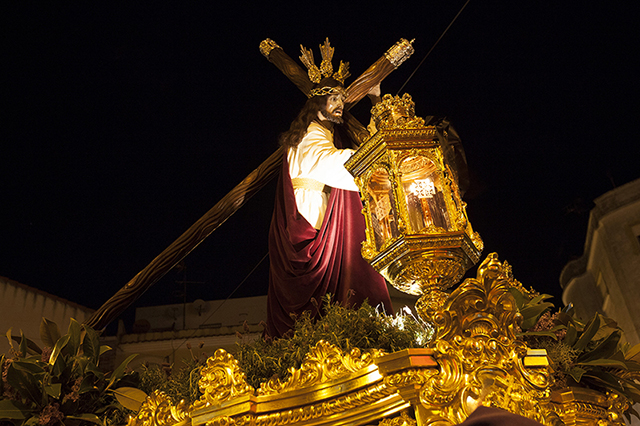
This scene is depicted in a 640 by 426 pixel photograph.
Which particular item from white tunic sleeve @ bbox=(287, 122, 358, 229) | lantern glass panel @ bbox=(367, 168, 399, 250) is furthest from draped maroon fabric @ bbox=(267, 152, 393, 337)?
lantern glass panel @ bbox=(367, 168, 399, 250)

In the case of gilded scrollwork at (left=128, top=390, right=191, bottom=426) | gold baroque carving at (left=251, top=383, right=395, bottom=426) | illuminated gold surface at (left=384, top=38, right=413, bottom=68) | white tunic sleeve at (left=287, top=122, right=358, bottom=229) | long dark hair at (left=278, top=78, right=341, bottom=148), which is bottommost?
gold baroque carving at (left=251, top=383, right=395, bottom=426)

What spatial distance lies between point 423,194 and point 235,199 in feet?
6.22

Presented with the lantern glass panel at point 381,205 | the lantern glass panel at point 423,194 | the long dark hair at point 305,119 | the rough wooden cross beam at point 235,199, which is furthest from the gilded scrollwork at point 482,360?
the rough wooden cross beam at point 235,199

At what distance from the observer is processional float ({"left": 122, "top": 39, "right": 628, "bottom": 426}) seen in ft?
6.30

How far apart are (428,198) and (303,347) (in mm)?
1003

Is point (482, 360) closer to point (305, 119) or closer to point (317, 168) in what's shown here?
point (317, 168)

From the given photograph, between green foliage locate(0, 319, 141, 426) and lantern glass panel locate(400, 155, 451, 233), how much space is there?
1.71m

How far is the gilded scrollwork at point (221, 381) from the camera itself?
2.28m

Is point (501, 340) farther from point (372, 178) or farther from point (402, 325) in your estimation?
point (372, 178)

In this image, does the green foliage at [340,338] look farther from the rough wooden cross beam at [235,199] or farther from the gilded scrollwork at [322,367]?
the rough wooden cross beam at [235,199]

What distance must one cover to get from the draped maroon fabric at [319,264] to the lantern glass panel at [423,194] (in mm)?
440

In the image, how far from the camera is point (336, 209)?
333cm

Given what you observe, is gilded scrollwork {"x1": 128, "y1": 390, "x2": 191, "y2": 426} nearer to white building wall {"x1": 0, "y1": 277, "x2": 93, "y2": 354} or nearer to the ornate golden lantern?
the ornate golden lantern

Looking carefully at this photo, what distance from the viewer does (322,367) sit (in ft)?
7.13
